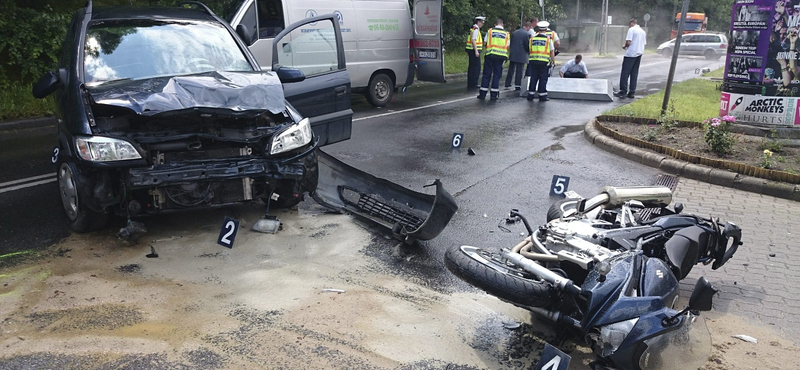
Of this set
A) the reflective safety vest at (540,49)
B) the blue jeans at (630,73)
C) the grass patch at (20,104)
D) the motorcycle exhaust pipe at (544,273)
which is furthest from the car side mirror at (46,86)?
the blue jeans at (630,73)

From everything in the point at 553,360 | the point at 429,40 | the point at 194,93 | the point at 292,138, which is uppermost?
the point at 429,40

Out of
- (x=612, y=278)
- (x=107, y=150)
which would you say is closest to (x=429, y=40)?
(x=107, y=150)

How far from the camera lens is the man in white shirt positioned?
15336 millimetres

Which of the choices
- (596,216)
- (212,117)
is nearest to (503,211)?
(596,216)

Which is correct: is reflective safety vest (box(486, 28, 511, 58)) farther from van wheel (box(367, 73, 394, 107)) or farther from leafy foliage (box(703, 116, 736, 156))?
leafy foliage (box(703, 116, 736, 156))

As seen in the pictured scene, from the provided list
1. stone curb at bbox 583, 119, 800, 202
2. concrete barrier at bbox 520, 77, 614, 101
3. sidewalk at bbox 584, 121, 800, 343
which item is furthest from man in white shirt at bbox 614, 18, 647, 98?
sidewalk at bbox 584, 121, 800, 343

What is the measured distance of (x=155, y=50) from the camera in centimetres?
599

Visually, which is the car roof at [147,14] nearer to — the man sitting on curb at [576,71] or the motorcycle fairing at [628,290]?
the motorcycle fairing at [628,290]

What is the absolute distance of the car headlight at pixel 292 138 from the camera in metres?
5.26

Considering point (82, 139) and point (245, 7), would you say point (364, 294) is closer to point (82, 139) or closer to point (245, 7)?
point (82, 139)

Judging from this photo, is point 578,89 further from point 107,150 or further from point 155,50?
point 107,150

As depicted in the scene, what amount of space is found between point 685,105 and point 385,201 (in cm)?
927

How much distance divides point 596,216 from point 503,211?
2018 mm

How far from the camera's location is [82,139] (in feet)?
15.9
